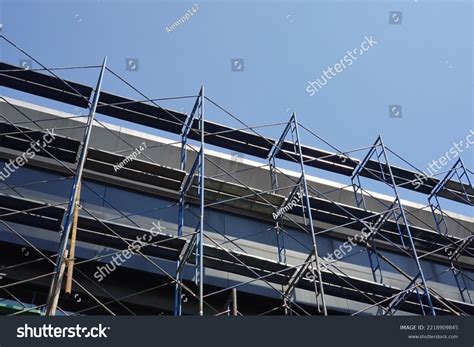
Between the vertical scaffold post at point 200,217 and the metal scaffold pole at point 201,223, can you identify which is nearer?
the metal scaffold pole at point 201,223

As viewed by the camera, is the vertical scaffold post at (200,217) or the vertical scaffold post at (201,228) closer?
the vertical scaffold post at (201,228)

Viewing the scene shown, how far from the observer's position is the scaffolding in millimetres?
9695

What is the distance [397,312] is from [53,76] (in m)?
9.05

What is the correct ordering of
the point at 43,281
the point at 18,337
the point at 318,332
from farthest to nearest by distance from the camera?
1. the point at 43,281
2. the point at 318,332
3. the point at 18,337

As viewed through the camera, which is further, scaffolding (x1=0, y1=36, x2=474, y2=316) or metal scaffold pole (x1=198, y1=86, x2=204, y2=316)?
scaffolding (x1=0, y1=36, x2=474, y2=316)

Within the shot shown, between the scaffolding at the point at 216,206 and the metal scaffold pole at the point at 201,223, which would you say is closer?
the metal scaffold pole at the point at 201,223

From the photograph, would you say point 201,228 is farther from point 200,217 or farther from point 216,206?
point 216,206

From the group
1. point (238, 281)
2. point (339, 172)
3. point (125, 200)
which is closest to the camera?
point (238, 281)

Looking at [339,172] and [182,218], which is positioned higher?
[339,172]

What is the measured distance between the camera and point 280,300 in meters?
11.2

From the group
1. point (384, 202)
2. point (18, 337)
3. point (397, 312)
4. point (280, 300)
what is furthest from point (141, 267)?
point (384, 202)

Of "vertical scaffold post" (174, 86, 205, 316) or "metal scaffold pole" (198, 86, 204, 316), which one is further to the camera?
"vertical scaffold post" (174, 86, 205, 316)

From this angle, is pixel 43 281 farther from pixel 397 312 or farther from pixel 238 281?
pixel 397 312

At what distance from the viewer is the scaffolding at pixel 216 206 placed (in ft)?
31.8
